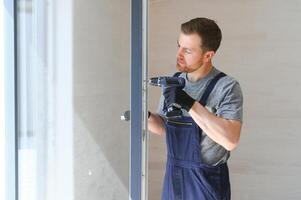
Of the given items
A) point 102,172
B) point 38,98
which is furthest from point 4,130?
point 102,172

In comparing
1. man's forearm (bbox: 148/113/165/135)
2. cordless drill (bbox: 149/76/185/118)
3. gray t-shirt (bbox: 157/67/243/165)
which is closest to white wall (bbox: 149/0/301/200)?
man's forearm (bbox: 148/113/165/135)

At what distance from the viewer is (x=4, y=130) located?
1507 mm

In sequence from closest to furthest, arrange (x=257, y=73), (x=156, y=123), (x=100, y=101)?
(x=100, y=101) → (x=156, y=123) → (x=257, y=73)

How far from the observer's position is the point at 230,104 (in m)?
1.48

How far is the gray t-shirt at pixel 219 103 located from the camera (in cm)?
148

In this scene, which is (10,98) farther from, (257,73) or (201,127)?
(257,73)

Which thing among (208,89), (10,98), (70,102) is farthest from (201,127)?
(10,98)

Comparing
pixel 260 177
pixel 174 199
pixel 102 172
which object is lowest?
pixel 260 177

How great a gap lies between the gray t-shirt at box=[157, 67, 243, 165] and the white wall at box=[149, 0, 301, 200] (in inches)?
44.7

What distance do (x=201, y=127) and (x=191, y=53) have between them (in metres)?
0.30

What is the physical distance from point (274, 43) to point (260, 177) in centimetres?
88

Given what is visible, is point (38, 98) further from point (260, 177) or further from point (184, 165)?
point (260, 177)

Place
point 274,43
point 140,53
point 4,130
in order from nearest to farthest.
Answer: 1. point 140,53
2. point 4,130
3. point 274,43

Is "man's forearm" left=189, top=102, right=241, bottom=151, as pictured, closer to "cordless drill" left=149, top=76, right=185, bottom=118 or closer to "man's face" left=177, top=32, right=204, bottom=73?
"cordless drill" left=149, top=76, right=185, bottom=118
